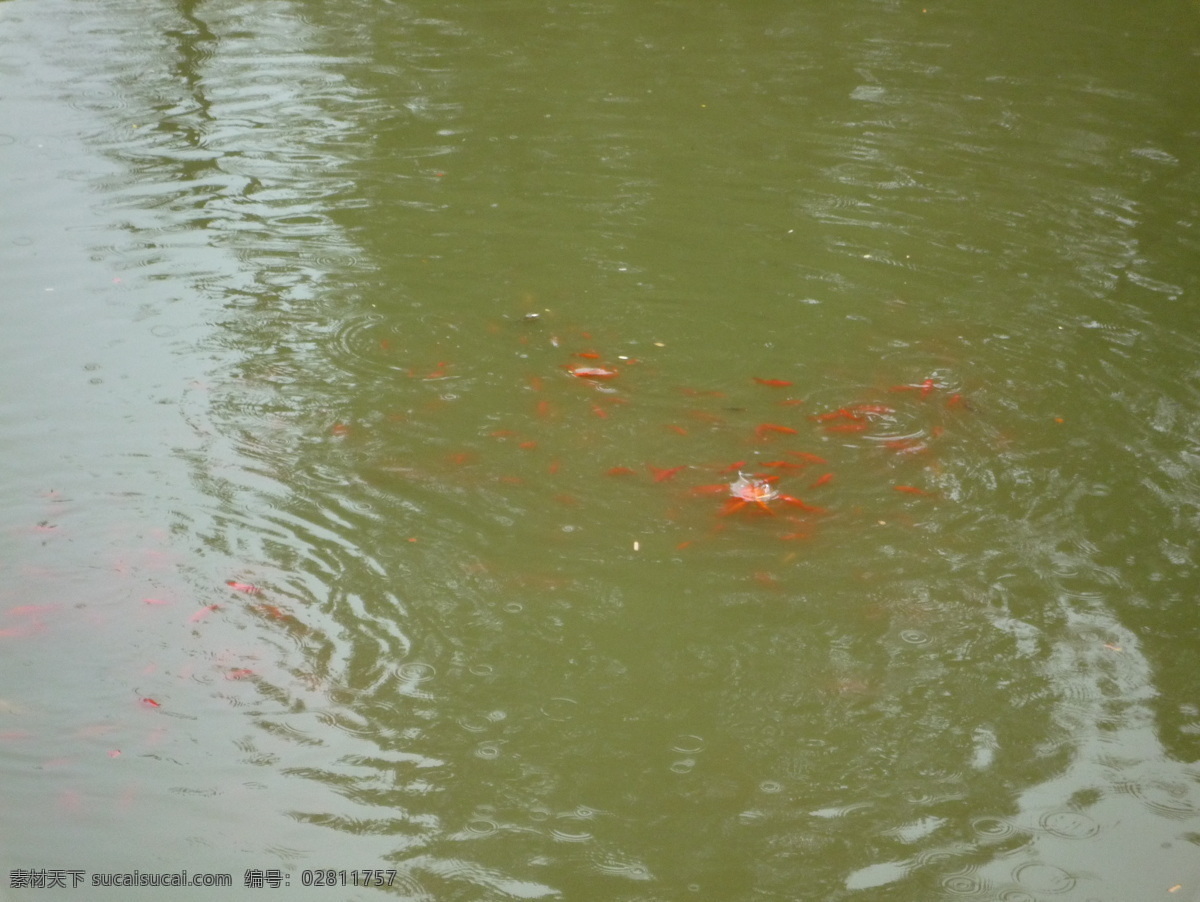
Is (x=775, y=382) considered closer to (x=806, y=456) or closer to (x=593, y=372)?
(x=806, y=456)

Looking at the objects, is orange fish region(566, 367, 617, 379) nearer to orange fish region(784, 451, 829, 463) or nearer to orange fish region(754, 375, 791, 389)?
orange fish region(754, 375, 791, 389)

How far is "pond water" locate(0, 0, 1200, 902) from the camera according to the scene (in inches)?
129

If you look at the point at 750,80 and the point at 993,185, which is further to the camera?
the point at 750,80

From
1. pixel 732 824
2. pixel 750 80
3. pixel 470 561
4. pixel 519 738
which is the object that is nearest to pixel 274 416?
pixel 470 561

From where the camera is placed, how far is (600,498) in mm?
4410

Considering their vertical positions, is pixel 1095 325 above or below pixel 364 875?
above

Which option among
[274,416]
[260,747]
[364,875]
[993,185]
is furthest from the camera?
[993,185]

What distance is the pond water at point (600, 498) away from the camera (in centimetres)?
328

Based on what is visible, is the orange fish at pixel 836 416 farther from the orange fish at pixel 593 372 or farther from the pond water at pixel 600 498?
the orange fish at pixel 593 372

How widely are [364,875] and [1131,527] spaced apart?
2.98m

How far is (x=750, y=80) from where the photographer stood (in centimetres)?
860

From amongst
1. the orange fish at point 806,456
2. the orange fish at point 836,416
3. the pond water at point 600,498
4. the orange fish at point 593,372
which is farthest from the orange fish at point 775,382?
the orange fish at point 593,372

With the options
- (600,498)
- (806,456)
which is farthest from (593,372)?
(806,456)

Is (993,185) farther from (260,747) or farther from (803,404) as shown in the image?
(260,747)
